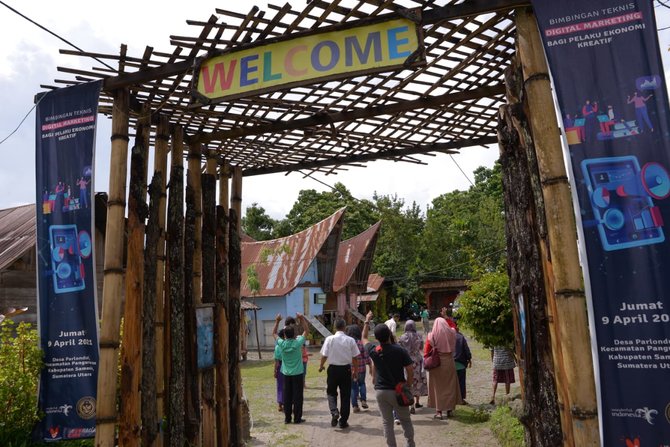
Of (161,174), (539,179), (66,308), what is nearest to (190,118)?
(161,174)

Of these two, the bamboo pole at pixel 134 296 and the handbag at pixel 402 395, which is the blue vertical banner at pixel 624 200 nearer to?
the handbag at pixel 402 395

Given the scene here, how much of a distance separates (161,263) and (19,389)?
68.4 inches

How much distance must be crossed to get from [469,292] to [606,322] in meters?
5.25

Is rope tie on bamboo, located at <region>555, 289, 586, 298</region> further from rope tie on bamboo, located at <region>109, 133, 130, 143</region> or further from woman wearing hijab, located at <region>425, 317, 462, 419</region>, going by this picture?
woman wearing hijab, located at <region>425, 317, 462, 419</region>

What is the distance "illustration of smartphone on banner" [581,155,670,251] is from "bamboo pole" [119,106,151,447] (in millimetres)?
4027

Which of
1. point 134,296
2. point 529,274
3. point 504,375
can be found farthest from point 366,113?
point 504,375

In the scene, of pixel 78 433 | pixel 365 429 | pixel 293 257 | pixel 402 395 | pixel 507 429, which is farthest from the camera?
pixel 293 257

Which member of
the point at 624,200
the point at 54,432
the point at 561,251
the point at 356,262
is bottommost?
the point at 54,432

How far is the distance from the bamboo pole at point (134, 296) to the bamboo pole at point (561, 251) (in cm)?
367

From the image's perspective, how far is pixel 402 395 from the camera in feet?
19.9

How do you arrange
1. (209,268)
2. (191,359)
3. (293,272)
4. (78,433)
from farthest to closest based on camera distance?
(293,272) → (209,268) → (191,359) → (78,433)

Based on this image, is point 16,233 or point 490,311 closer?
point 490,311

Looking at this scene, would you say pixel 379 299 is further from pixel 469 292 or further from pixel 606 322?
pixel 606 322

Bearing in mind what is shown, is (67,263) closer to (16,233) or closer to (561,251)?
(561,251)
